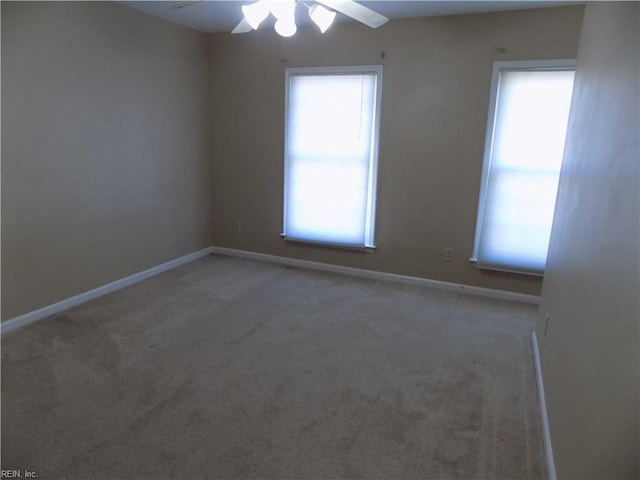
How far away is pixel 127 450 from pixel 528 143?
353 centimetres

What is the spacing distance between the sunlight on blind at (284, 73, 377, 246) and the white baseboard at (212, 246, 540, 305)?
0.97ft

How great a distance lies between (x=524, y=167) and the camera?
3545 mm

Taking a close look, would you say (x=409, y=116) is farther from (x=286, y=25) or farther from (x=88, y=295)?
(x=88, y=295)

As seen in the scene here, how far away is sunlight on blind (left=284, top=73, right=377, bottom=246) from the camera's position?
4.02 meters

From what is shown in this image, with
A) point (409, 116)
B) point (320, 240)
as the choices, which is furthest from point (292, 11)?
point (320, 240)

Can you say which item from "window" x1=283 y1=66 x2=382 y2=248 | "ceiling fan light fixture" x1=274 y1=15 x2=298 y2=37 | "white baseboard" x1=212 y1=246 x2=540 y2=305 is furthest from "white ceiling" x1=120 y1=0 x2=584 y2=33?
"white baseboard" x1=212 y1=246 x2=540 y2=305

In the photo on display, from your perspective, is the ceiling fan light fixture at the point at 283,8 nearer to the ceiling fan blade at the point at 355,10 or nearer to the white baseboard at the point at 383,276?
the ceiling fan blade at the point at 355,10

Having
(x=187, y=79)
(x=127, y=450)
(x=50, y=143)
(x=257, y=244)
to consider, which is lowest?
(x=127, y=450)

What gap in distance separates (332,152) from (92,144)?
7.00ft

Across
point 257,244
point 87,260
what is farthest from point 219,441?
point 257,244

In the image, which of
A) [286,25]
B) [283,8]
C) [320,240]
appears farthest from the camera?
[320,240]

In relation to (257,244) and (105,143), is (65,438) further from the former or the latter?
(257,244)

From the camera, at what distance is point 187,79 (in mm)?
4332

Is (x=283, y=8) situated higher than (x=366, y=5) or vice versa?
(x=366, y=5)
